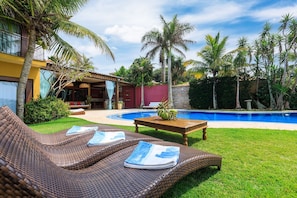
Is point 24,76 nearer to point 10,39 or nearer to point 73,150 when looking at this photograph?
point 10,39

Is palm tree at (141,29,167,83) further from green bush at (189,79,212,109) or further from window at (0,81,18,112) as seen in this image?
window at (0,81,18,112)

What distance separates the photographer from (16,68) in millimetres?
9445

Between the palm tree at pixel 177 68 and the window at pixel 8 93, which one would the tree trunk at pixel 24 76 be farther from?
the palm tree at pixel 177 68

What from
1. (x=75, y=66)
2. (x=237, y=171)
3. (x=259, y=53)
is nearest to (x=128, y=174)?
(x=237, y=171)

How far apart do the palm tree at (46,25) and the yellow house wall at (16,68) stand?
1559mm

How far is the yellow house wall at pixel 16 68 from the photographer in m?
8.71

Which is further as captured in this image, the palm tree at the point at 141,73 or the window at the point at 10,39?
the palm tree at the point at 141,73

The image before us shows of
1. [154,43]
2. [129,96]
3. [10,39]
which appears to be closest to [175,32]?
[154,43]

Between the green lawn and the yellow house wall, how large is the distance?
9378 millimetres

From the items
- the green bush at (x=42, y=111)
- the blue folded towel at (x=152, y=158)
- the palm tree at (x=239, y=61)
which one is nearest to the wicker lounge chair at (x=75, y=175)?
the blue folded towel at (x=152, y=158)

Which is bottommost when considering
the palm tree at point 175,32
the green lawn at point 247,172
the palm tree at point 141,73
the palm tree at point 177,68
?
the green lawn at point 247,172

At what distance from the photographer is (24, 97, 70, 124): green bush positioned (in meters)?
8.41

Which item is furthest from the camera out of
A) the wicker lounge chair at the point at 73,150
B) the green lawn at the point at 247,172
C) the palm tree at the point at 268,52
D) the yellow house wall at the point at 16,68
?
the palm tree at the point at 268,52

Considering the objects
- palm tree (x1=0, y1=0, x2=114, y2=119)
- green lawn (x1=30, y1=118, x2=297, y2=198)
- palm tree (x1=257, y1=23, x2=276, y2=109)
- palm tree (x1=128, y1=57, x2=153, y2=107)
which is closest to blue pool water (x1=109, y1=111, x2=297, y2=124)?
palm tree (x1=257, y1=23, x2=276, y2=109)
